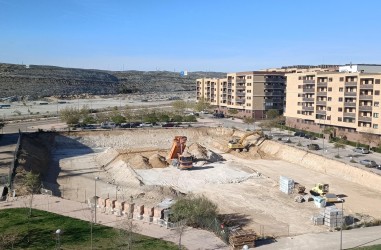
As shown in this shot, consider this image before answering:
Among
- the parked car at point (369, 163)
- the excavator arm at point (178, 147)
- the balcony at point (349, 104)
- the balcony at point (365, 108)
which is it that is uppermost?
the balcony at point (349, 104)

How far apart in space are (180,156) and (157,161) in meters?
3.62

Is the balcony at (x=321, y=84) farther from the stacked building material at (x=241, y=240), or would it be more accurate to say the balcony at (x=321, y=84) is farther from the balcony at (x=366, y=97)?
the stacked building material at (x=241, y=240)

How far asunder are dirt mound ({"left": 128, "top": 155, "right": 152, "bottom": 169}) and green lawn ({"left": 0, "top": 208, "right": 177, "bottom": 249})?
23517 mm

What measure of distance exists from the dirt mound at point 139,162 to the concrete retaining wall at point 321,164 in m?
19.9

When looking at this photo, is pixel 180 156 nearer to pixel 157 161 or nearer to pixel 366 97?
pixel 157 161

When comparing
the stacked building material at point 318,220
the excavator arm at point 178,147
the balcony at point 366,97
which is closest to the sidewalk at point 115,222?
the stacked building material at point 318,220

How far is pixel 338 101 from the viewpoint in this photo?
228 feet

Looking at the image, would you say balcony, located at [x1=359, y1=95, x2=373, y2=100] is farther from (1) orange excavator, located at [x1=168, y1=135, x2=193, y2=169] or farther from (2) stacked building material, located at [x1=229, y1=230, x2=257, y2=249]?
(2) stacked building material, located at [x1=229, y1=230, x2=257, y2=249]

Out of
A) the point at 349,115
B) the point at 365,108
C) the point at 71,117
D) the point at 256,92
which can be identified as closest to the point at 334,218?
the point at 365,108

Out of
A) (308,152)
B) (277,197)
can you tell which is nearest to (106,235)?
(277,197)

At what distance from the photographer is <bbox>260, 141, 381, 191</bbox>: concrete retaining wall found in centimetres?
4650

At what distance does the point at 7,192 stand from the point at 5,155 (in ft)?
55.7

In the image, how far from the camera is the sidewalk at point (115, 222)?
2631cm

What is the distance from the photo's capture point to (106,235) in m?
27.0
